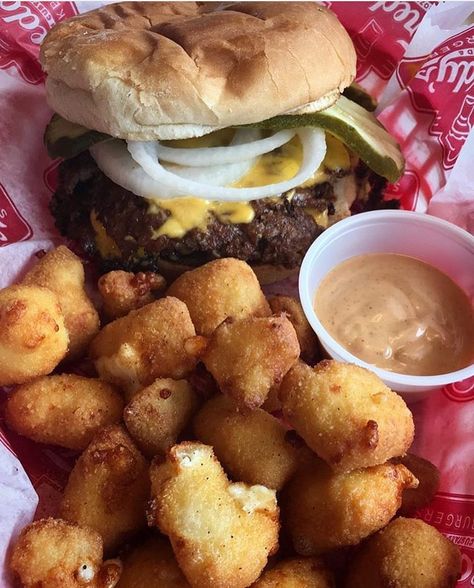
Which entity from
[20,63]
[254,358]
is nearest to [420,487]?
[254,358]

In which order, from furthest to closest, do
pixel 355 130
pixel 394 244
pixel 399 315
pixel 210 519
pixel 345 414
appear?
pixel 394 244 → pixel 355 130 → pixel 399 315 → pixel 345 414 → pixel 210 519

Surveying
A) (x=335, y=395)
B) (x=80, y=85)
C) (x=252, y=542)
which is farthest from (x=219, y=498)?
(x=80, y=85)

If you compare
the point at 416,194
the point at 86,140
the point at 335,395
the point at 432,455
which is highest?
the point at 86,140

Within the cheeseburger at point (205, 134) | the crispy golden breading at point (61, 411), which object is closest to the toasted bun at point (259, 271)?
the cheeseburger at point (205, 134)

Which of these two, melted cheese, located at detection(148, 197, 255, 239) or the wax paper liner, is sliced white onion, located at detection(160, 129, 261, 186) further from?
the wax paper liner

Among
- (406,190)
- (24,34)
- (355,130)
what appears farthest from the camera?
(406,190)

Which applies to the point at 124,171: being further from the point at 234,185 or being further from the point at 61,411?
the point at 61,411

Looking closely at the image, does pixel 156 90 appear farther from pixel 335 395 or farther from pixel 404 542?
pixel 404 542
